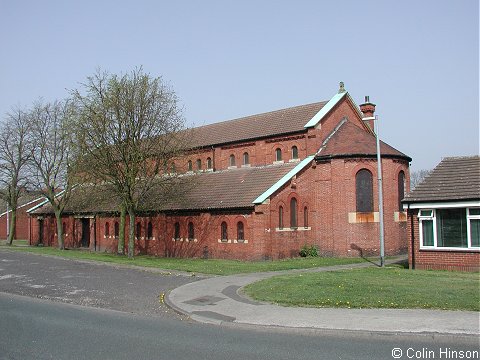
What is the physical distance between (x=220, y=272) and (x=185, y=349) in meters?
12.8

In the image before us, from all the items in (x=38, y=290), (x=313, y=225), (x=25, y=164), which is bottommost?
(x=38, y=290)

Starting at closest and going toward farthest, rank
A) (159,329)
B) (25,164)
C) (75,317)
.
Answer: (159,329)
(75,317)
(25,164)

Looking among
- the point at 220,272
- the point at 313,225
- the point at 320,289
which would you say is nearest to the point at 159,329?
the point at 320,289

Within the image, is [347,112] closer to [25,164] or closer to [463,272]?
[463,272]

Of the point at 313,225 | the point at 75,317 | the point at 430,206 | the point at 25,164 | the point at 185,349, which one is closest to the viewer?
the point at 185,349

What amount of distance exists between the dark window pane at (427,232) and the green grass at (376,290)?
1.83 m

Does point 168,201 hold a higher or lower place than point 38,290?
higher

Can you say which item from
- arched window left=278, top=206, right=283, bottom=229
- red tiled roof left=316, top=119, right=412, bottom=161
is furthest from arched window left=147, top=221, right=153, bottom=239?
red tiled roof left=316, top=119, right=412, bottom=161

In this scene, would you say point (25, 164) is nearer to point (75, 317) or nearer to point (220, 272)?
point (220, 272)

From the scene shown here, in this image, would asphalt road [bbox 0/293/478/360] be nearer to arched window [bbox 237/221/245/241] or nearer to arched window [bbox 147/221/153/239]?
arched window [bbox 237/221/245/241]

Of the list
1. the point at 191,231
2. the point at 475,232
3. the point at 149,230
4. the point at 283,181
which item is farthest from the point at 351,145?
the point at 149,230

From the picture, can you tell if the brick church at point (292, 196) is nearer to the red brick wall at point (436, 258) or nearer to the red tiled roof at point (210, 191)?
the red tiled roof at point (210, 191)

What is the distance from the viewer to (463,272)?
63.9ft

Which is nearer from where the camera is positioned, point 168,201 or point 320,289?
point 320,289
